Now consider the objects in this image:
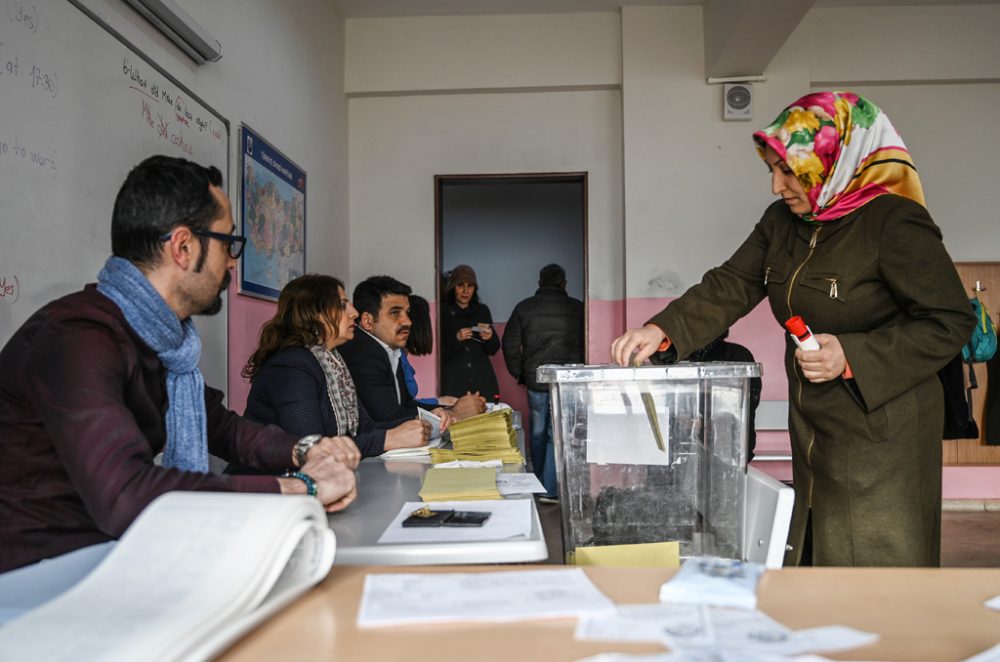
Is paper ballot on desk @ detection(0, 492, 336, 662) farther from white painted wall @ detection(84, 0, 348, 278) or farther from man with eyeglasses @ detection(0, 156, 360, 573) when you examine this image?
white painted wall @ detection(84, 0, 348, 278)

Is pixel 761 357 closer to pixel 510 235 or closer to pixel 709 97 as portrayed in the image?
pixel 709 97

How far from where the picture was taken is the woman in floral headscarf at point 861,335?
154 centimetres

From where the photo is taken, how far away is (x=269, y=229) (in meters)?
3.66

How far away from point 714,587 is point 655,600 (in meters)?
0.06

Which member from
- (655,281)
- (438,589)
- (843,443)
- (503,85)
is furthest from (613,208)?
(438,589)

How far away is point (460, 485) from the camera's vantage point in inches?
63.6

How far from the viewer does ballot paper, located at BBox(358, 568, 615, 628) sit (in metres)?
0.79

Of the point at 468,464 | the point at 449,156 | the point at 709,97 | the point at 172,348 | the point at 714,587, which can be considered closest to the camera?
the point at 714,587

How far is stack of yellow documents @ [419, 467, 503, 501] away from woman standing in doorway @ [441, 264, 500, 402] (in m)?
3.50

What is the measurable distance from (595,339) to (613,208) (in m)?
0.89

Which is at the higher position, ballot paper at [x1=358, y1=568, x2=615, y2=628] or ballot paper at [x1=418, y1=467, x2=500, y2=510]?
ballot paper at [x1=358, y1=568, x2=615, y2=628]

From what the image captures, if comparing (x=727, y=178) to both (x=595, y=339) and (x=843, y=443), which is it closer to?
(x=595, y=339)

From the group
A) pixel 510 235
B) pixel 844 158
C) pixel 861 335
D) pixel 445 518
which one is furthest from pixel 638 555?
pixel 510 235

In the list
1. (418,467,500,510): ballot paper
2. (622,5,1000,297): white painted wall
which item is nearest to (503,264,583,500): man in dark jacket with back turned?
(622,5,1000,297): white painted wall
